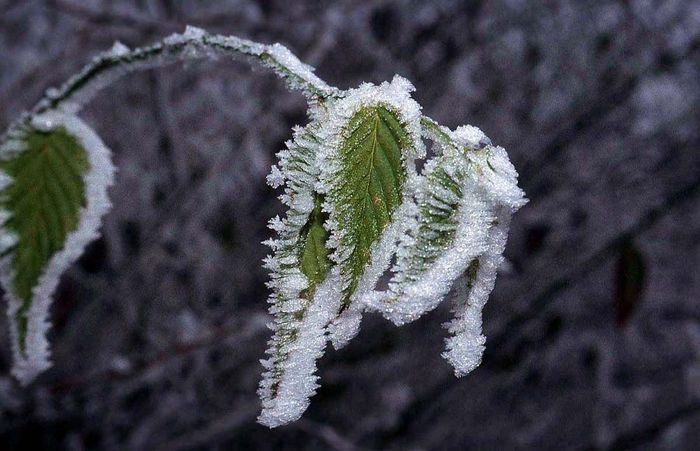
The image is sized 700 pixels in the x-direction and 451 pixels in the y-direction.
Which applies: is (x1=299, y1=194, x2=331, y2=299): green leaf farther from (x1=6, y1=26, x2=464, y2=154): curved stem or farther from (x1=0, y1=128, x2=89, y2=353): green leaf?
(x1=0, y1=128, x2=89, y2=353): green leaf

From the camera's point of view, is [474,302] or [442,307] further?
[442,307]

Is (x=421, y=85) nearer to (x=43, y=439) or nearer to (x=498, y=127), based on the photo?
(x=498, y=127)

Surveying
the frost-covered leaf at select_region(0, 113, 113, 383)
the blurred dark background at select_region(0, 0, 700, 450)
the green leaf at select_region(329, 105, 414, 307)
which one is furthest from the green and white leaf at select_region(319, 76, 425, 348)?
the blurred dark background at select_region(0, 0, 700, 450)

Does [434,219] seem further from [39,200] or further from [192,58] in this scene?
[39,200]

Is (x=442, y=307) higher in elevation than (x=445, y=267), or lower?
higher

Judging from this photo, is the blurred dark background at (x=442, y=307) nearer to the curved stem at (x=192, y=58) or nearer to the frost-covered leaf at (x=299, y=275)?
the curved stem at (x=192, y=58)

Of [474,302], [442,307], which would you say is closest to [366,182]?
[474,302]
